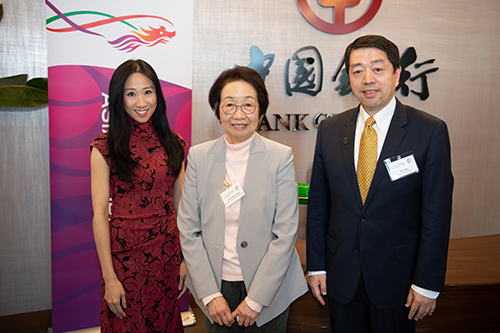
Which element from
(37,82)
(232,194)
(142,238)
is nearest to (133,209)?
(142,238)

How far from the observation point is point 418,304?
5.33 feet

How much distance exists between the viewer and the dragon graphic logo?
2564 millimetres

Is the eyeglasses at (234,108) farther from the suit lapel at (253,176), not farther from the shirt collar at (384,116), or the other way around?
the shirt collar at (384,116)

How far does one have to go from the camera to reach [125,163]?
188 cm

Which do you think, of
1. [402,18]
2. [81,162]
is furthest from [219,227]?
[402,18]

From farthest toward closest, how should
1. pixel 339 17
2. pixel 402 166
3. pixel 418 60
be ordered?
pixel 418 60, pixel 339 17, pixel 402 166

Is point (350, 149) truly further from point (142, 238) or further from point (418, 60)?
point (418, 60)

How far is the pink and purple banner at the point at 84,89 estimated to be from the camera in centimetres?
260

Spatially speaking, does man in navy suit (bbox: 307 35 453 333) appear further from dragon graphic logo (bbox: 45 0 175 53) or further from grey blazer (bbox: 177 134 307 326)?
dragon graphic logo (bbox: 45 0 175 53)

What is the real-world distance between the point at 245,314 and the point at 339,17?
3.04m

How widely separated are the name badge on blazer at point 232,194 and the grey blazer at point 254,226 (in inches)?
1.0

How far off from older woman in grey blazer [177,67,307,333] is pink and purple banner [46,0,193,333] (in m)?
1.23

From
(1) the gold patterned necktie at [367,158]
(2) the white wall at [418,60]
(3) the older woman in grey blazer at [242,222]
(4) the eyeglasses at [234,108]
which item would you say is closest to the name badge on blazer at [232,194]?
(3) the older woman in grey blazer at [242,222]

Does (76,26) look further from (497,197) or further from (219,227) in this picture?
(497,197)
